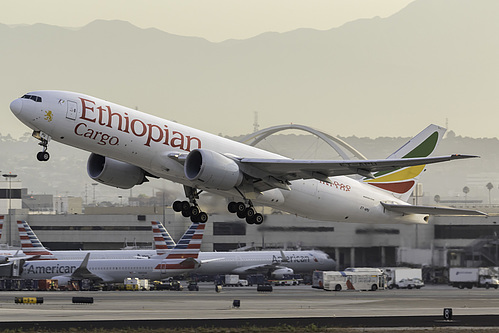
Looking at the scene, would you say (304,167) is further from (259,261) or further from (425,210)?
(259,261)

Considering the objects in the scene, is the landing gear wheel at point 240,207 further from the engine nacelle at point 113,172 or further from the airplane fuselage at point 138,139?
the engine nacelle at point 113,172

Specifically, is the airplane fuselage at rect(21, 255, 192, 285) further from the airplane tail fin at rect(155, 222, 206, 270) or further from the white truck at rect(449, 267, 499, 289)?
the white truck at rect(449, 267, 499, 289)

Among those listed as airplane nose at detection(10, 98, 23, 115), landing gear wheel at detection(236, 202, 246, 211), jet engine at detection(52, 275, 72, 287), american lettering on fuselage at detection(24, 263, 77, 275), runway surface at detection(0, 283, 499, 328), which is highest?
airplane nose at detection(10, 98, 23, 115)

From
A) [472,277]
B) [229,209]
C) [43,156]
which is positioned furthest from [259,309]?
[472,277]

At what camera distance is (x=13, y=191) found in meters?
170

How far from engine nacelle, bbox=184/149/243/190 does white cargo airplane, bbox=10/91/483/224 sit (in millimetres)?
52

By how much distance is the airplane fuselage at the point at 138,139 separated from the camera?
40250 mm

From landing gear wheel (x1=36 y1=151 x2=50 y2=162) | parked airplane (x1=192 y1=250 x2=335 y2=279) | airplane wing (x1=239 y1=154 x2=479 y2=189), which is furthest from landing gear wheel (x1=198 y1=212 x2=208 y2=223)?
parked airplane (x1=192 y1=250 x2=335 y2=279)

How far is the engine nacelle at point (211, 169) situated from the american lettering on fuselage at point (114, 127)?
1379 mm

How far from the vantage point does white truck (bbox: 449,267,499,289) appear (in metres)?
76.3

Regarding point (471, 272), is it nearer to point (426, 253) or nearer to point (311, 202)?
point (426, 253)

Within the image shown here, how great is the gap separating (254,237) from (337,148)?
4277 inches

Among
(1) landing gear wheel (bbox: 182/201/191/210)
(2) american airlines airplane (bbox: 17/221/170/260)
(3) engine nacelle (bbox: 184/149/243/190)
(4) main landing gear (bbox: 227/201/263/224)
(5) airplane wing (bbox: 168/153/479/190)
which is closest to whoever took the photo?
(3) engine nacelle (bbox: 184/149/243/190)

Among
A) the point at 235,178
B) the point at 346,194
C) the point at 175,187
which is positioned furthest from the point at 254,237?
the point at 235,178
